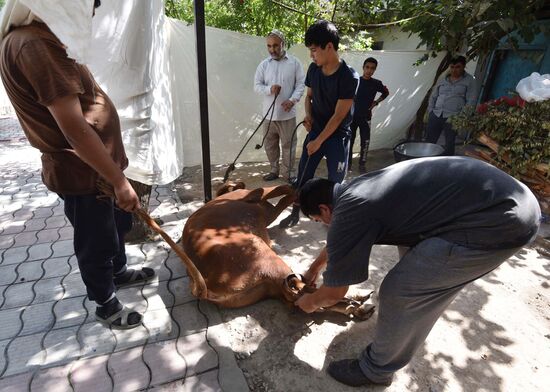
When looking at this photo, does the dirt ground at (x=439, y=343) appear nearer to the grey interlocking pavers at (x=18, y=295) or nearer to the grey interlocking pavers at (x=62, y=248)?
the grey interlocking pavers at (x=18, y=295)

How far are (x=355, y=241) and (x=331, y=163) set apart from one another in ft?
6.07

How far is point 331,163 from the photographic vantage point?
321cm

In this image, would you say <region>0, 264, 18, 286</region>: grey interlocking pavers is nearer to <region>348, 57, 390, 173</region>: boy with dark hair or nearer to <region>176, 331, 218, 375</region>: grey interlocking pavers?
<region>176, 331, 218, 375</region>: grey interlocking pavers

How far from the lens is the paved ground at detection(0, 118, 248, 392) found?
180 centimetres

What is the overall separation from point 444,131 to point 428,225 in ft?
15.3

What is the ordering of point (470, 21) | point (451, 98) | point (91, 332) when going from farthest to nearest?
1. point (451, 98)
2. point (470, 21)
3. point (91, 332)

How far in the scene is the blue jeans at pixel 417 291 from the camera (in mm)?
1427

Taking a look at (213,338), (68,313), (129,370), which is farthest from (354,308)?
(68,313)

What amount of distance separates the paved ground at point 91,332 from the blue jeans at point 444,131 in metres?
4.50

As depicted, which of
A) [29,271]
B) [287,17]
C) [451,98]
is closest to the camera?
[29,271]

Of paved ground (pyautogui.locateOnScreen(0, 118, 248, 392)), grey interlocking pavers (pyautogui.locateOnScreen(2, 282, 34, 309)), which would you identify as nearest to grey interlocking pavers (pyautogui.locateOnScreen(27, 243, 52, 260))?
paved ground (pyautogui.locateOnScreen(0, 118, 248, 392))

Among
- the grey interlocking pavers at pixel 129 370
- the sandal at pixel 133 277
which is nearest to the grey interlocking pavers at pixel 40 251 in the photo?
the sandal at pixel 133 277

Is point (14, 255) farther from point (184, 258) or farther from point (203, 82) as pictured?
point (203, 82)

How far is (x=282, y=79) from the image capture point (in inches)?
176
